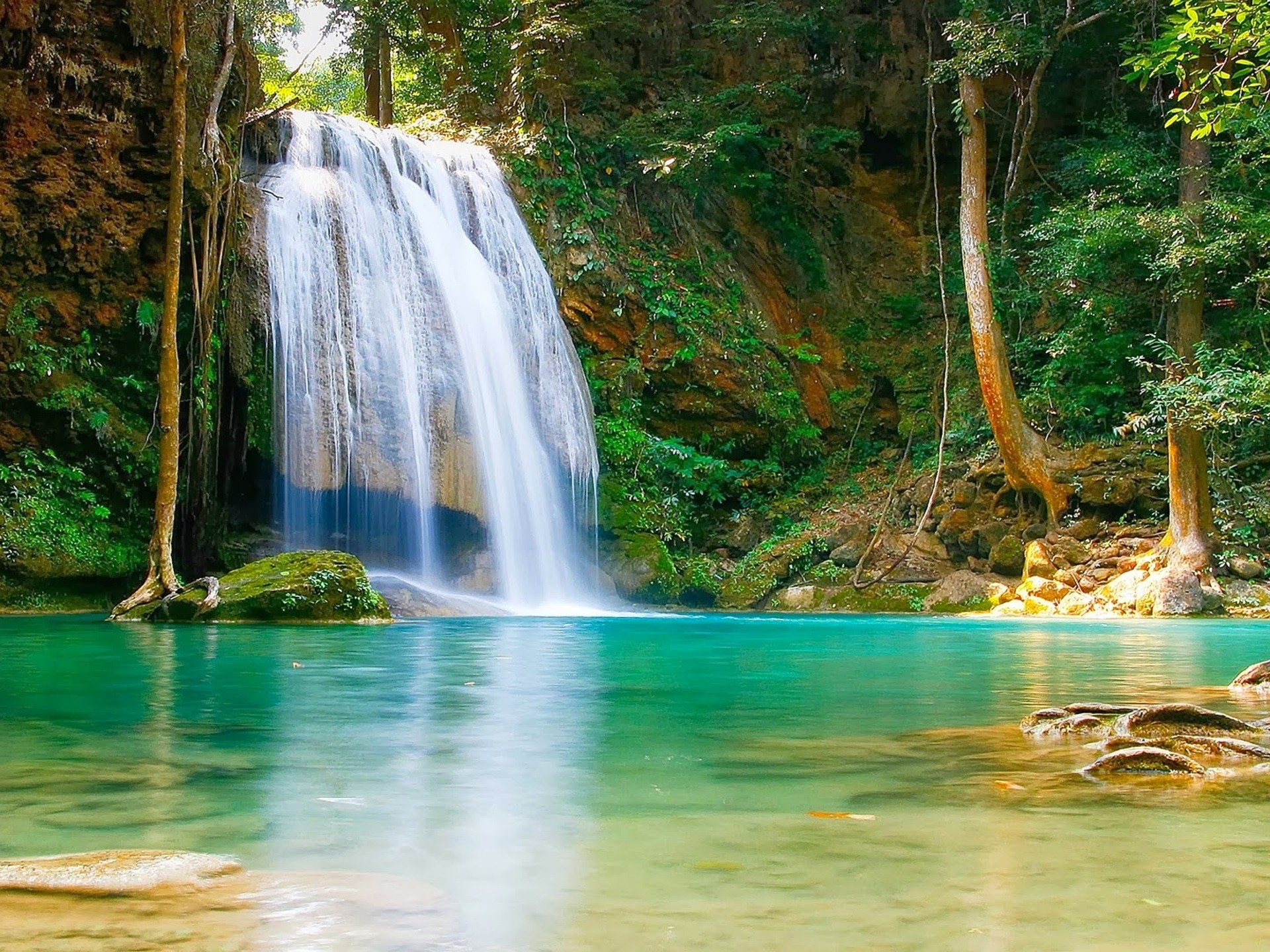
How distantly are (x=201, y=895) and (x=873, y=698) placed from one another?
3775 mm

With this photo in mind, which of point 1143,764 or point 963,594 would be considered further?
point 963,594

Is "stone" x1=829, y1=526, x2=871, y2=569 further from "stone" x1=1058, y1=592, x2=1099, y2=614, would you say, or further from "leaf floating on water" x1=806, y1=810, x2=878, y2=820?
"leaf floating on water" x1=806, y1=810, x2=878, y2=820

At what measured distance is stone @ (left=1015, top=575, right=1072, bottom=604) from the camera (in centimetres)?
1436

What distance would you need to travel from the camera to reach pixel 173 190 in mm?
12156

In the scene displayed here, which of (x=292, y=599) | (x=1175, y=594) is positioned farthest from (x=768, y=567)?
(x=292, y=599)

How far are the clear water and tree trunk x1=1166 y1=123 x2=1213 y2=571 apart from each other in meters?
9.19

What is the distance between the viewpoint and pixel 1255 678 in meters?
5.64

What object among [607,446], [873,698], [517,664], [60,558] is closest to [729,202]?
[607,446]

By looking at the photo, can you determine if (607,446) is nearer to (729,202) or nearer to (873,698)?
(729,202)

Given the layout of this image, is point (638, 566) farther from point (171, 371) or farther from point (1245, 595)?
point (1245, 595)

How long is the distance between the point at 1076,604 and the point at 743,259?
9394 mm

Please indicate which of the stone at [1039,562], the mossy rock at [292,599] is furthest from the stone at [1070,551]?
the mossy rock at [292,599]

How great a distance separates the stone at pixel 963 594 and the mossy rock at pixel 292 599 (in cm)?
782

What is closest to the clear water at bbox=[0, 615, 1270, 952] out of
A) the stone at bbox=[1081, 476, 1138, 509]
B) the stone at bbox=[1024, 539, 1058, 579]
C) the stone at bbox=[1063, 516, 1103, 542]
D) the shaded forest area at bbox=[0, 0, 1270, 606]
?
the shaded forest area at bbox=[0, 0, 1270, 606]
